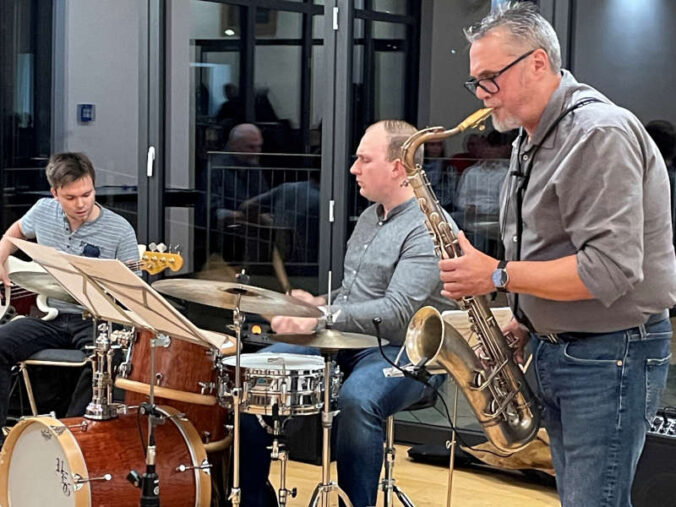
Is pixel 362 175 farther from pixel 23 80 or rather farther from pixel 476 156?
pixel 23 80

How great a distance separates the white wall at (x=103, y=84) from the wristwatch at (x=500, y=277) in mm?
3225

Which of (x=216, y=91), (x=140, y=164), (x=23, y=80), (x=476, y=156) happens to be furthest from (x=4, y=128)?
(x=476, y=156)

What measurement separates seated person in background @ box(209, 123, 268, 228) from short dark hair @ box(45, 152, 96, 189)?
71 centimetres

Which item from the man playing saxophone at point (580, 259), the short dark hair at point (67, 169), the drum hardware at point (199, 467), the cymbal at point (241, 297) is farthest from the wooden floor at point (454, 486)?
the man playing saxophone at point (580, 259)

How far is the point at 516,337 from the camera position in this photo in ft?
8.67

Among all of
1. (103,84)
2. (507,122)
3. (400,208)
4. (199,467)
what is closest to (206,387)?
(199,467)

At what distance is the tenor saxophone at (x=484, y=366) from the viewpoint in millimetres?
2602

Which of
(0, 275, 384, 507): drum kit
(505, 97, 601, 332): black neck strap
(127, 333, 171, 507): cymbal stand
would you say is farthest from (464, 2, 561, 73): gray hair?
(127, 333, 171, 507): cymbal stand

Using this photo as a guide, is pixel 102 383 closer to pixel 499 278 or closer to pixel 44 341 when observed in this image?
pixel 44 341

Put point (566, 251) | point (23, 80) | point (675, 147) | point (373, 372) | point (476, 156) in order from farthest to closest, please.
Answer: point (23, 80) → point (476, 156) → point (675, 147) → point (373, 372) → point (566, 251)

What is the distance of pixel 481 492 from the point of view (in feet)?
14.0

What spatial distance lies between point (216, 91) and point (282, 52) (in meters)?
0.38

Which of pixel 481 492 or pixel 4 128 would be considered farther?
pixel 4 128

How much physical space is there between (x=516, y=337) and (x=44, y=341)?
2386 mm
